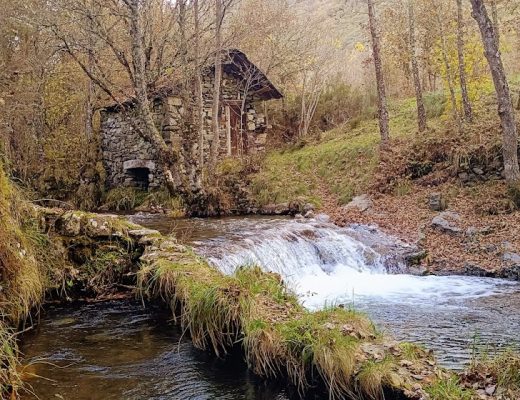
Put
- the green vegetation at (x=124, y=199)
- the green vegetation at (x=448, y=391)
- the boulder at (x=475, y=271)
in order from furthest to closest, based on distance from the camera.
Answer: the green vegetation at (x=124, y=199) < the boulder at (x=475, y=271) < the green vegetation at (x=448, y=391)

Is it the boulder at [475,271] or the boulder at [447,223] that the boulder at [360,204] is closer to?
the boulder at [447,223]

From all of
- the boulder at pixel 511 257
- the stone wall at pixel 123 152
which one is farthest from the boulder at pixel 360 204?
the stone wall at pixel 123 152

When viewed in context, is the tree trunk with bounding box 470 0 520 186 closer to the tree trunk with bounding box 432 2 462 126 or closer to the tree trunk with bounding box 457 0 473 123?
the tree trunk with bounding box 457 0 473 123

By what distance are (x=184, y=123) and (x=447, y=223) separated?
8.67 m

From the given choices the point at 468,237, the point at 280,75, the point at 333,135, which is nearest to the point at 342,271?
the point at 468,237

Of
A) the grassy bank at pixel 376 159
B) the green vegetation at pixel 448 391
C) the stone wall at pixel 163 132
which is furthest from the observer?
the stone wall at pixel 163 132


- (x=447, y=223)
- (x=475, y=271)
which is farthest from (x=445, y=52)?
(x=475, y=271)

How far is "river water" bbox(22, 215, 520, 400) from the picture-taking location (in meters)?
4.97

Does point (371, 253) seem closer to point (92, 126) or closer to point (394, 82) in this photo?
point (92, 126)

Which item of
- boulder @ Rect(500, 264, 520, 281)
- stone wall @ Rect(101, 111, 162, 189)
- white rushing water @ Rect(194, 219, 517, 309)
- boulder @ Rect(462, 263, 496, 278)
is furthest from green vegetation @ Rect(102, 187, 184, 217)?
boulder @ Rect(500, 264, 520, 281)

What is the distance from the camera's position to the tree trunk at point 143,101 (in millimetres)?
13070

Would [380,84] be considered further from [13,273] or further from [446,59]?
[13,273]

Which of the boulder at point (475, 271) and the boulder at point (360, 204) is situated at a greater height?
the boulder at point (360, 204)

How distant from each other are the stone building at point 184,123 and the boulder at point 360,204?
5.78 m
